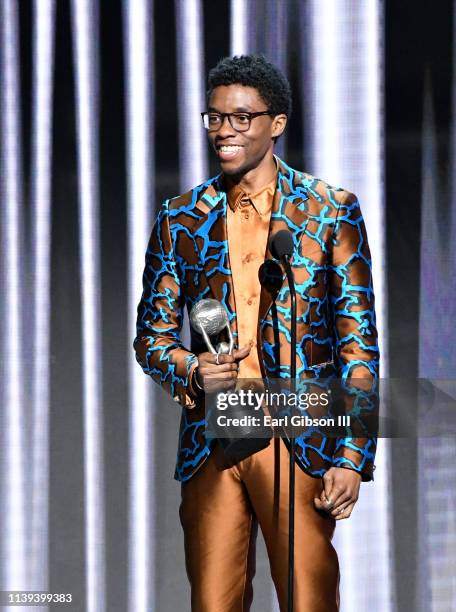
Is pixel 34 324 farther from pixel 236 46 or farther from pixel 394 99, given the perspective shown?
pixel 394 99

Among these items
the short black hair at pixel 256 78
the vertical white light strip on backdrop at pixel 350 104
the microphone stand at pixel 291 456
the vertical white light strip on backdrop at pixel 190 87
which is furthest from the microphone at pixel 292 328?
the vertical white light strip on backdrop at pixel 190 87

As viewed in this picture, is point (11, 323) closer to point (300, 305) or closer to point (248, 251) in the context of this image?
point (248, 251)

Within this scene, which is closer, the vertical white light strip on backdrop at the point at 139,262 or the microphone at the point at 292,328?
the microphone at the point at 292,328

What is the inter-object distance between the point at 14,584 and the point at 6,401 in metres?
0.68

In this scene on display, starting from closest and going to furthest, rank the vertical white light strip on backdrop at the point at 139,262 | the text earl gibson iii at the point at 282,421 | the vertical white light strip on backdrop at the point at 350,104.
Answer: the text earl gibson iii at the point at 282,421 → the vertical white light strip on backdrop at the point at 350,104 → the vertical white light strip on backdrop at the point at 139,262

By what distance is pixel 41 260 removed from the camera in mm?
3926

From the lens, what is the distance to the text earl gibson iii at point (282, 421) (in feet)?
8.38

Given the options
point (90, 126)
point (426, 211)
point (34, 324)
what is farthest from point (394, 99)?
point (34, 324)

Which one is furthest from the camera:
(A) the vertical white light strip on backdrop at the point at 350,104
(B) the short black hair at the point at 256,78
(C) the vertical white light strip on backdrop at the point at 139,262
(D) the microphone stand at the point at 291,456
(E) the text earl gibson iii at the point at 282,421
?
(C) the vertical white light strip on backdrop at the point at 139,262

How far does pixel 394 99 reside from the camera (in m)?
3.80

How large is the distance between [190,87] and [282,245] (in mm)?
1553

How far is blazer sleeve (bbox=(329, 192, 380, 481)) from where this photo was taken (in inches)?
102

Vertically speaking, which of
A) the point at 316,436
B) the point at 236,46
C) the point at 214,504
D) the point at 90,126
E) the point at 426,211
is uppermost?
the point at 236,46

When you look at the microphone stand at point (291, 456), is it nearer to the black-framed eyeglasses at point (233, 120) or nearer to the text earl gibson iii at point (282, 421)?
the text earl gibson iii at point (282, 421)
